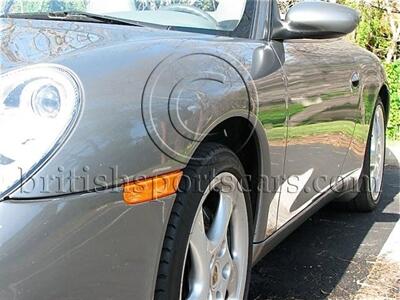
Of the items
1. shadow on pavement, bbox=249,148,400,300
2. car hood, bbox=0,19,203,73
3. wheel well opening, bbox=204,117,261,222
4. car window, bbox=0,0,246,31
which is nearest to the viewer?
car hood, bbox=0,19,203,73

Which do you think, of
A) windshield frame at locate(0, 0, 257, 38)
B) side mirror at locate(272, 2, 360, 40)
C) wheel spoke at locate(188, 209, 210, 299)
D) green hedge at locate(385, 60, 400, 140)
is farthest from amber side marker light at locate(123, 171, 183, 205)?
green hedge at locate(385, 60, 400, 140)

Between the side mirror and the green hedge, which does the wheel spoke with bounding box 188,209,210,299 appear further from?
the green hedge

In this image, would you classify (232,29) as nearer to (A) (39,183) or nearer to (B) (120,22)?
(B) (120,22)

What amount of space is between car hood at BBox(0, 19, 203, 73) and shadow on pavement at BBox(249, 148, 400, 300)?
55.2 inches

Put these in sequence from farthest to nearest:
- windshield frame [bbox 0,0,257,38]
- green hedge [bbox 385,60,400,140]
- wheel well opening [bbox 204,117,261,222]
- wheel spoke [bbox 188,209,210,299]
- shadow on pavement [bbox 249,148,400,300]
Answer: green hedge [bbox 385,60,400,140] → shadow on pavement [bbox 249,148,400,300] → windshield frame [bbox 0,0,257,38] → wheel well opening [bbox 204,117,261,222] → wheel spoke [bbox 188,209,210,299]

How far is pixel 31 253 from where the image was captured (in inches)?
53.7

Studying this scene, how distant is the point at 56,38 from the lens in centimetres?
185

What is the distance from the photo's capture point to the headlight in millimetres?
1436

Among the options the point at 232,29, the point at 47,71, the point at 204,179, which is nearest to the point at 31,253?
the point at 47,71

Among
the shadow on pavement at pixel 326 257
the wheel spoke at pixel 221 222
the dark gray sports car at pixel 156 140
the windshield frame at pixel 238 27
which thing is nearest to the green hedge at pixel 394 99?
the shadow on pavement at pixel 326 257

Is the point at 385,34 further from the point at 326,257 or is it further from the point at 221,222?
the point at 221,222

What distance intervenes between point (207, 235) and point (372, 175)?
2.45 meters

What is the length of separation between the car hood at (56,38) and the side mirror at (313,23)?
0.54 metres

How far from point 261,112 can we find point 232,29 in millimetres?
501
